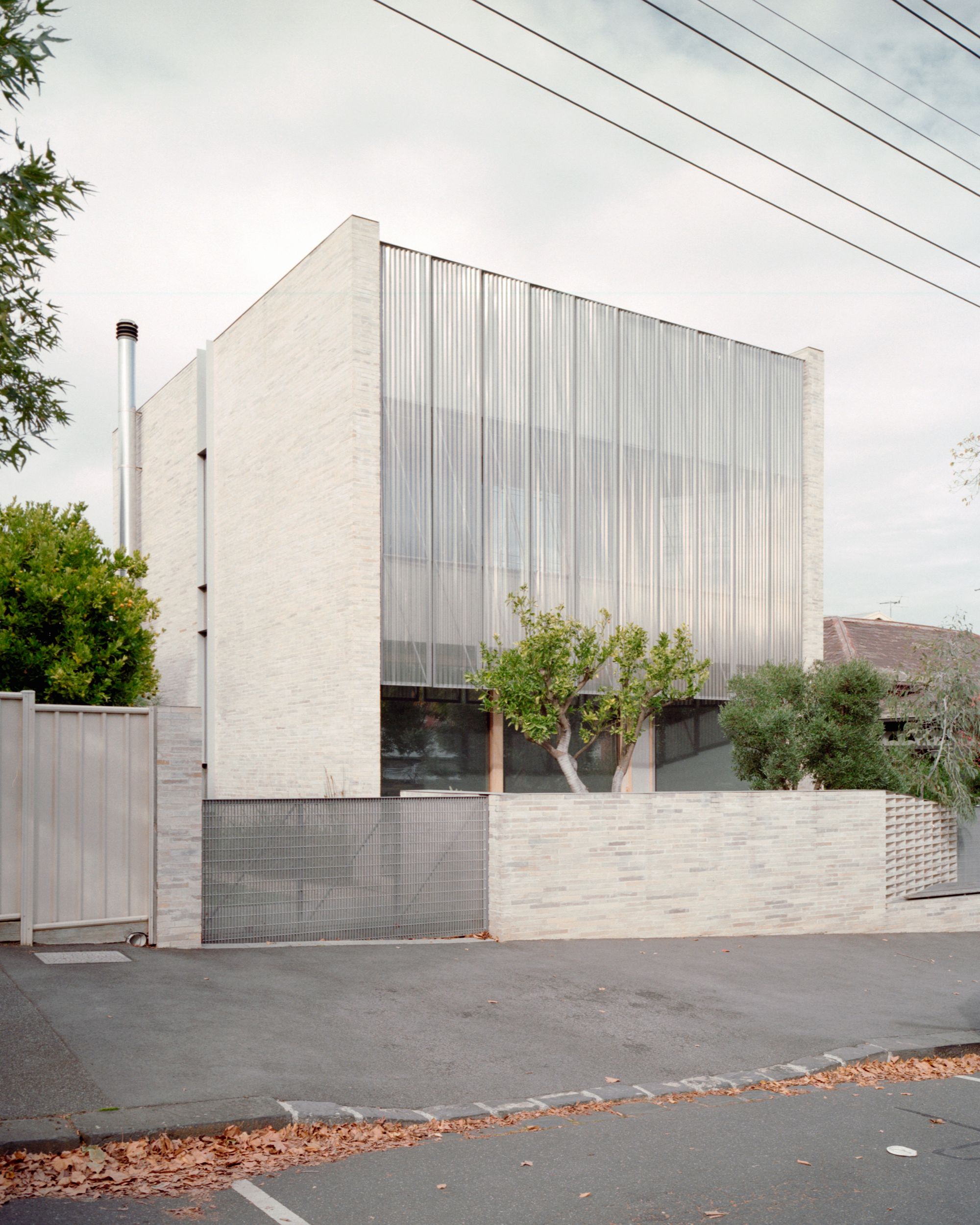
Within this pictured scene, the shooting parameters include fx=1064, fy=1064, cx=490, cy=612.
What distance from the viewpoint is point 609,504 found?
20609 mm

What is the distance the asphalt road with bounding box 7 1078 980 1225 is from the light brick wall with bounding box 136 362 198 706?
18.5m

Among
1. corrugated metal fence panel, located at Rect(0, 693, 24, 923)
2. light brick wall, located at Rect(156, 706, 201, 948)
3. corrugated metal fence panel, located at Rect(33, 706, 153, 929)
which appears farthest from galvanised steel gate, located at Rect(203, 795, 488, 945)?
corrugated metal fence panel, located at Rect(0, 693, 24, 923)

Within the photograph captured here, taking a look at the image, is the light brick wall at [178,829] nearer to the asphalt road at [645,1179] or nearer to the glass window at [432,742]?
the asphalt road at [645,1179]

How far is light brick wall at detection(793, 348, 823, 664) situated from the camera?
23.4 metres

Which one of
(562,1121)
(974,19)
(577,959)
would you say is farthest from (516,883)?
(974,19)

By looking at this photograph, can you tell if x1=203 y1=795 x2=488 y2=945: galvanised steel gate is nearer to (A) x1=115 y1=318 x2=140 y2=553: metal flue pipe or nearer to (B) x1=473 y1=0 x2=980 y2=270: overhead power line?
(B) x1=473 y1=0 x2=980 y2=270: overhead power line

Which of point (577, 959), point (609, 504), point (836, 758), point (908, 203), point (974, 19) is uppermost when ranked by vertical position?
point (974, 19)

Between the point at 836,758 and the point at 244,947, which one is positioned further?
the point at 836,758

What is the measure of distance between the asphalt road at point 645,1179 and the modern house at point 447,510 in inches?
442

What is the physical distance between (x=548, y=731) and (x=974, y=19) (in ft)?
37.1

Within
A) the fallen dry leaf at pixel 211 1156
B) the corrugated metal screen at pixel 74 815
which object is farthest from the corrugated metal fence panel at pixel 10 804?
the fallen dry leaf at pixel 211 1156

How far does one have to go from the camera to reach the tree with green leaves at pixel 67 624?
47.9 ft

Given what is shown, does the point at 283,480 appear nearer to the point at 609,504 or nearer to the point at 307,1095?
the point at 609,504

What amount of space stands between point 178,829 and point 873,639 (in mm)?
20300
